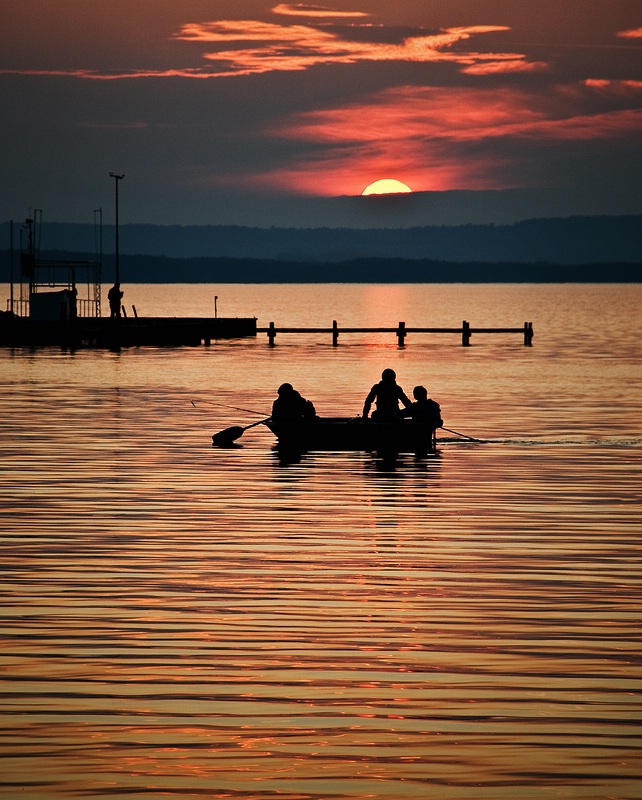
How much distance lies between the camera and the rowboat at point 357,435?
28016mm

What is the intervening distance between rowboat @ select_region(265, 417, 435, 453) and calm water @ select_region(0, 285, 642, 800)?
62cm

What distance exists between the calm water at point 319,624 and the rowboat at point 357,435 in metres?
0.62

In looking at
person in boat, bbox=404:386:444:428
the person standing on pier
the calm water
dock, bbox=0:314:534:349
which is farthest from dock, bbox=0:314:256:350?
person in boat, bbox=404:386:444:428

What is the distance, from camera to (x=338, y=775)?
8453 millimetres

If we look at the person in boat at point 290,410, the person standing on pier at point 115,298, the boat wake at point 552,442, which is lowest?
the boat wake at point 552,442

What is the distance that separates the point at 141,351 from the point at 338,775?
72.5 meters

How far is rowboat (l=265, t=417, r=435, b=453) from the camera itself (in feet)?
91.9

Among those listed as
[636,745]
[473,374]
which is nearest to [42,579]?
[636,745]

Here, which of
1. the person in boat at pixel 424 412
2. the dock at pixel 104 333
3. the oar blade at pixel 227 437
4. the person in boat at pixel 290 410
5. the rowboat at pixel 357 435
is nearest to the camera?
the person in boat at pixel 424 412

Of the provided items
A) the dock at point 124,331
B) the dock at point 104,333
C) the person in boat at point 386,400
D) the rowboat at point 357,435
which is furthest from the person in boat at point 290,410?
the dock at point 104,333

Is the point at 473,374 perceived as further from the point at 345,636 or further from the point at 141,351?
the point at 345,636

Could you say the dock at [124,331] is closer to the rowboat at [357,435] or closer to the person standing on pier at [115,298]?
the person standing on pier at [115,298]

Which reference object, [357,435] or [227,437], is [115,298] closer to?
[227,437]

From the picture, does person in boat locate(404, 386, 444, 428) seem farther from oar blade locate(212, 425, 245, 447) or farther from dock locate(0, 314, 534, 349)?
dock locate(0, 314, 534, 349)
